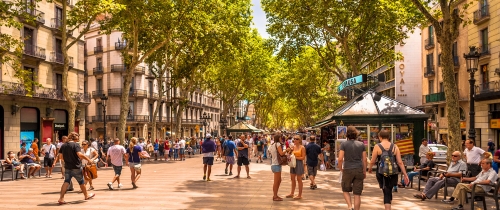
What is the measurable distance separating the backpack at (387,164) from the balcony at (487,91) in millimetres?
23487

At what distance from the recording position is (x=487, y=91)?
1141 inches

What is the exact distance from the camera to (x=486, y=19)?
1136 inches

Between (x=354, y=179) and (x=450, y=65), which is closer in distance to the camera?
(x=354, y=179)

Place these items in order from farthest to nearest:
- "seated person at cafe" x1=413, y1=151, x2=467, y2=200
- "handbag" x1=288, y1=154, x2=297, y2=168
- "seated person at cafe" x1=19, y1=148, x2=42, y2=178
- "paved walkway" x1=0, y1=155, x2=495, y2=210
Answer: "seated person at cafe" x1=19, y1=148, x2=42, y2=178
"handbag" x1=288, y1=154, x2=297, y2=168
"seated person at cafe" x1=413, y1=151, x2=467, y2=200
"paved walkway" x1=0, y1=155, x2=495, y2=210

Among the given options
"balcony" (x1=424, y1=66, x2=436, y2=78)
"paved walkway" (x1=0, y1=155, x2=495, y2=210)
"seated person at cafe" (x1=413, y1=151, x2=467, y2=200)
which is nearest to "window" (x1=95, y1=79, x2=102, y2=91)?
"balcony" (x1=424, y1=66, x2=436, y2=78)

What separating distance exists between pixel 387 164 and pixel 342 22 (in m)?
17.5

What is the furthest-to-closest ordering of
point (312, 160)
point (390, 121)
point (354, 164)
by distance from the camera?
point (390, 121), point (312, 160), point (354, 164)

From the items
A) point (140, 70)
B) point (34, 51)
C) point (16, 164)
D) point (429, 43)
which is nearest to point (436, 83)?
point (429, 43)

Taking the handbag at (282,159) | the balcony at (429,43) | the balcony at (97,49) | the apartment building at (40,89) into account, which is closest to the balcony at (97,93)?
the balcony at (97,49)

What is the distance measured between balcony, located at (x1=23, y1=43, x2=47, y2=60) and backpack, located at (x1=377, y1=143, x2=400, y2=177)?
28635mm

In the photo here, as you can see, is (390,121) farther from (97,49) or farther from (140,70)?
(97,49)

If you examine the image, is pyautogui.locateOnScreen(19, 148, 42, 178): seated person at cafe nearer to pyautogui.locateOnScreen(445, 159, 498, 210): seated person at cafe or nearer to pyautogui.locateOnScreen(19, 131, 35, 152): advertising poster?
pyautogui.locateOnScreen(445, 159, 498, 210): seated person at cafe

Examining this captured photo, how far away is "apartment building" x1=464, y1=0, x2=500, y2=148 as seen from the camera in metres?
28.2

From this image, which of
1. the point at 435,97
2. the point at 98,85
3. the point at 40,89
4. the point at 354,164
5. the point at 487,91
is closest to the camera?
the point at 354,164
